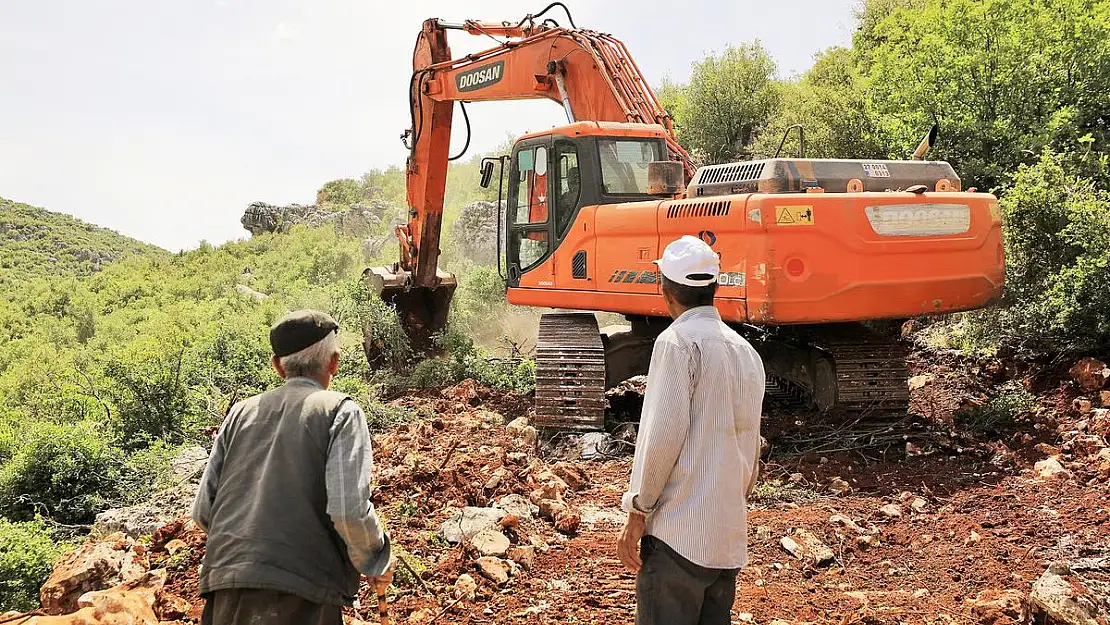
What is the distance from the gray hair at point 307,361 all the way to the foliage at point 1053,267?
719 cm

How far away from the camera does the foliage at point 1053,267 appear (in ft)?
25.8

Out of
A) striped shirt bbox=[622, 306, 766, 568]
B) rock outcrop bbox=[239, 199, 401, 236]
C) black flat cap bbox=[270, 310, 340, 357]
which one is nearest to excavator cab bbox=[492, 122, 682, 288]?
striped shirt bbox=[622, 306, 766, 568]

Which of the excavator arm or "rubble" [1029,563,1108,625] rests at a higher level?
the excavator arm

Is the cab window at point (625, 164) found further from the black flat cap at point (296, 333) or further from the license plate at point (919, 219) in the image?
the black flat cap at point (296, 333)

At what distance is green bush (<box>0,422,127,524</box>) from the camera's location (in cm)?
695

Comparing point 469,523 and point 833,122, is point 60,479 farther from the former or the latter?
point 833,122

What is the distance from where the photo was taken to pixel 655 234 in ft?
22.4

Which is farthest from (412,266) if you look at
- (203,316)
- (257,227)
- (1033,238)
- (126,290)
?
(257,227)

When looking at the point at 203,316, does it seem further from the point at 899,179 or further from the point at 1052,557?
the point at 1052,557

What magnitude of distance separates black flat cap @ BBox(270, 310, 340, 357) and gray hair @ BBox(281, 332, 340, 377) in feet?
0.04

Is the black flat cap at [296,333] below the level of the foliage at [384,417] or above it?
above

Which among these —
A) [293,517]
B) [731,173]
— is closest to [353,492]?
[293,517]

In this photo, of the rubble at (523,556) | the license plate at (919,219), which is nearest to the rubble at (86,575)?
the rubble at (523,556)

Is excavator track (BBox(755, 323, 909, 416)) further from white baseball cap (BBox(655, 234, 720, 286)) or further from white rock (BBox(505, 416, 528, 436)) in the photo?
white baseball cap (BBox(655, 234, 720, 286))
